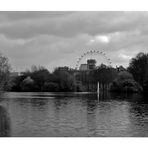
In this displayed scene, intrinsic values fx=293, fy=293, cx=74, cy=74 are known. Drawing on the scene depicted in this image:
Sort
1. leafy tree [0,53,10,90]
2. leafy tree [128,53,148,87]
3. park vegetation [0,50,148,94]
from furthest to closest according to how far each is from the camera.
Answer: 1. park vegetation [0,50,148,94]
2. leafy tree [128,53,148,87]
3. leafy tree [0,53,10,90]

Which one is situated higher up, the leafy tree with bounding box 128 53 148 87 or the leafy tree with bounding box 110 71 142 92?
the leafy tree with bounding box 128 53 148 87

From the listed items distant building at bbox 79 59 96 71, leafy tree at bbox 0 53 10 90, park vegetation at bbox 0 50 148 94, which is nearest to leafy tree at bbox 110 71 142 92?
park vegetation at bbox 0 50 148 94

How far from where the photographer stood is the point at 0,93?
29969mm

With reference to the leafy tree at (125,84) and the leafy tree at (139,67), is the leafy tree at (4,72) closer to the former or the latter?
the leafy tree at (139,67)

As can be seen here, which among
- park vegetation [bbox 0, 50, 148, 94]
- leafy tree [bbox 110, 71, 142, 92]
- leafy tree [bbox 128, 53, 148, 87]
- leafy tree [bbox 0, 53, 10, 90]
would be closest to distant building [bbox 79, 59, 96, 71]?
park vegetation [bbox 0, 50, 148, 94]

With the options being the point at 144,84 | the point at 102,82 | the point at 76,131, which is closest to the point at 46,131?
the point at 76,131

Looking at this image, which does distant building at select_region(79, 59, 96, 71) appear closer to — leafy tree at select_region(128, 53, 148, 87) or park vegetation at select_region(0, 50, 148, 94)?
park vegetation at select_region(0, 50, 148, 94)

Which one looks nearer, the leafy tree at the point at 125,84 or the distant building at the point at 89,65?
the leafy tree at the point at 125,84

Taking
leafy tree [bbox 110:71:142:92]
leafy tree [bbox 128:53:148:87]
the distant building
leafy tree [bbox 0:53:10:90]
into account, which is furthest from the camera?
the distant building

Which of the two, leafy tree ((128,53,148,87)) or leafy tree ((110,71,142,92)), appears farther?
leafy tree ((110,71,142,92))

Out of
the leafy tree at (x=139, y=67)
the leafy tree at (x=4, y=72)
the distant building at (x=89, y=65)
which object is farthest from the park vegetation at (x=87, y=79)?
the leafy tree at (x=4, y=72)

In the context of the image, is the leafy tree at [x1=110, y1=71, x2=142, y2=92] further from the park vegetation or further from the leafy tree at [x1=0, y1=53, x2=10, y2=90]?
the leafy tree at [x1=0, y1=53, x2=10, y2=90]
